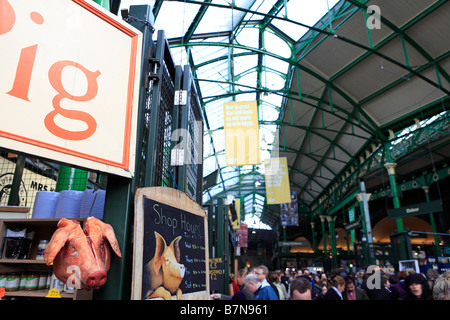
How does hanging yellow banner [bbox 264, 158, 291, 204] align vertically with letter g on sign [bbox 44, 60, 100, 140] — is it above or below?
above

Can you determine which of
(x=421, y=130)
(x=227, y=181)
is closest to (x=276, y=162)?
(x=421, y=130)

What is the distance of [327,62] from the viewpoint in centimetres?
1313

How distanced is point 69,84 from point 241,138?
8.08 meters

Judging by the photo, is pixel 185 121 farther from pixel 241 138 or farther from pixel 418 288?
pixel 241 138

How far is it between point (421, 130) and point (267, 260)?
3552cm

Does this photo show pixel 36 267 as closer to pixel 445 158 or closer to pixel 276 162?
pixel 276 162

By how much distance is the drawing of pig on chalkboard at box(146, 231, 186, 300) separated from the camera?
59.6 inches

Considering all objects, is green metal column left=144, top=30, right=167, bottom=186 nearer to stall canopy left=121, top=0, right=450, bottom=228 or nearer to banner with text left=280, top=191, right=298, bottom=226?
stall canopy left=121, top=0, right=450, bottom=228

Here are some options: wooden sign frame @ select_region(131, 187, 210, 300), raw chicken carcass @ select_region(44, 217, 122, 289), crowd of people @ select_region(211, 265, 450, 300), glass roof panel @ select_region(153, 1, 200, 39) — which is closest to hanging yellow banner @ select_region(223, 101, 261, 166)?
glass roof panel @ select_region(153, 1, 200, 39)

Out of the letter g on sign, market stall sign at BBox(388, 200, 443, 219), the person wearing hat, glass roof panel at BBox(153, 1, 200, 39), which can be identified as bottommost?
the person wearing hat

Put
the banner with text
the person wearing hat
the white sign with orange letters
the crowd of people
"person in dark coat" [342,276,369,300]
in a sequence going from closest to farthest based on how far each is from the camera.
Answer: the white sign with orange letters < the crowd of people < the person wearing hat < "person in dark coat" [342,276,369,300] < the banner with text

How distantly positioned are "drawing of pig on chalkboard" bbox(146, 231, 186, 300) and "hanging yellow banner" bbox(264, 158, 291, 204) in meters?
11.0

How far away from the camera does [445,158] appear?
16.0 m

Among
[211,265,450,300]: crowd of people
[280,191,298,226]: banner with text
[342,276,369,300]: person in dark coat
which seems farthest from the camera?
[280,191,298,226]: banner with text
